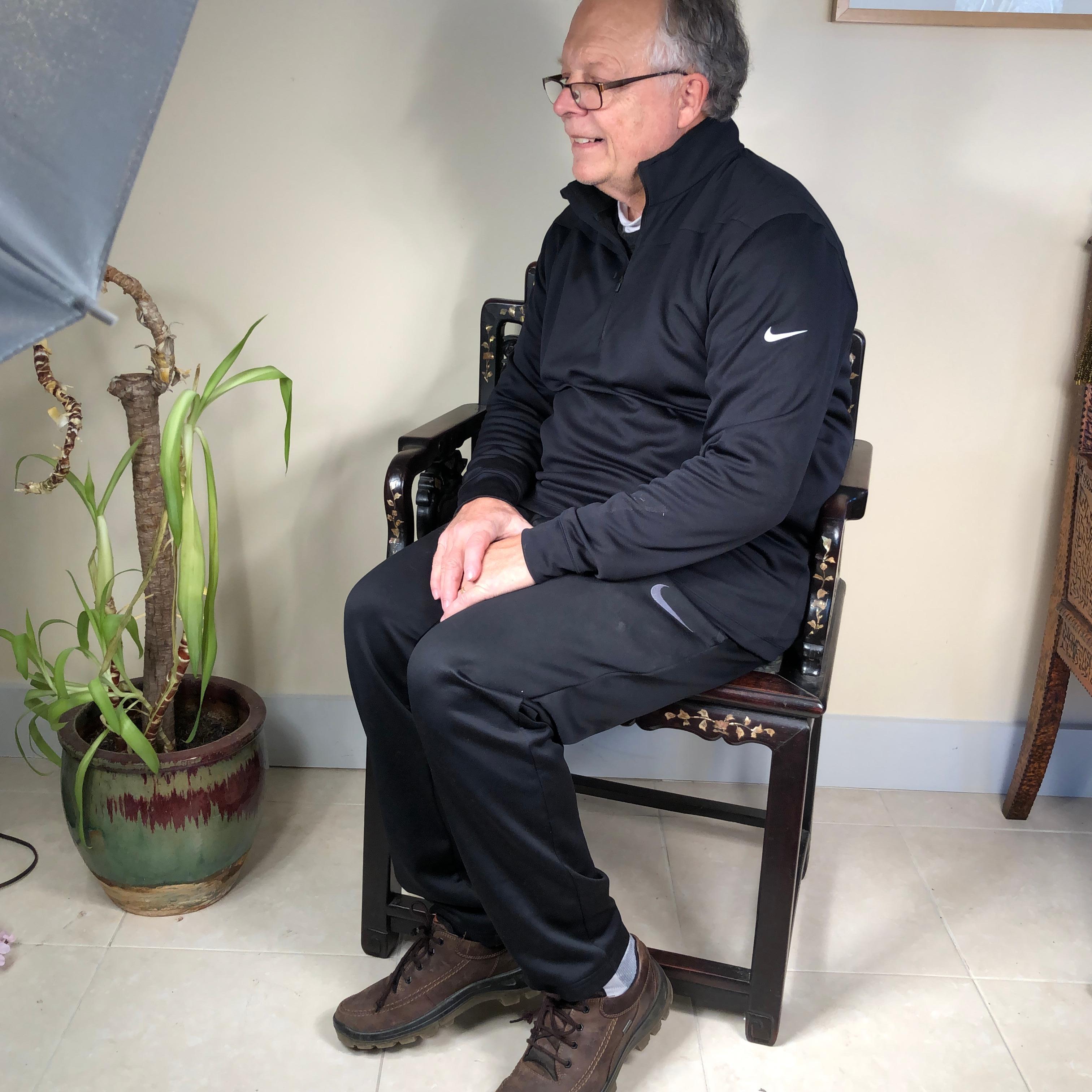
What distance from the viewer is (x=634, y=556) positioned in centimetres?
137

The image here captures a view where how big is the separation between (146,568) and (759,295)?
106 cm

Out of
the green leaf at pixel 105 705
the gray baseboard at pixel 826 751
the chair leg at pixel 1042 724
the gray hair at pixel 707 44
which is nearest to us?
the gray hair at pixel 707 44

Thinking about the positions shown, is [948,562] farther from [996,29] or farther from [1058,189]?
[996,29]

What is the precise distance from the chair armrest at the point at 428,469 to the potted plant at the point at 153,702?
0.21 m

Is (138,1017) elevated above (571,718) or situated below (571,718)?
below

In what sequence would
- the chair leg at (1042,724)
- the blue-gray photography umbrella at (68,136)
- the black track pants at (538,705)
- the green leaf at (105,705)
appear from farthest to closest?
the chair leg at (1042,724), the green leaf at (105,705), the black track pants at (538,705), the blue-gray photography umbrella at (68,136)

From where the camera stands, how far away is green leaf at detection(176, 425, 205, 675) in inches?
61.3

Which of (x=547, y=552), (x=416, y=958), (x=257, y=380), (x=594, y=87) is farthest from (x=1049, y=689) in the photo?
(x=257, y=380)

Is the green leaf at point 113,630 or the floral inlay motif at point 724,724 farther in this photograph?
the green leaf at point 113,630

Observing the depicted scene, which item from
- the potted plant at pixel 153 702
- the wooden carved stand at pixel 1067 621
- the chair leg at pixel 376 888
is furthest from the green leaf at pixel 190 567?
the wooden carved stand at pixel 1067 621

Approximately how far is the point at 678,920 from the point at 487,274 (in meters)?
1.23

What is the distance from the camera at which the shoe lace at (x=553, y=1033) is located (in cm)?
135

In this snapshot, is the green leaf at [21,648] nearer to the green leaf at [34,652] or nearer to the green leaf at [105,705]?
the green leaf at [34,652]

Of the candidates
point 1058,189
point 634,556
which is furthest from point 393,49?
point 1058,189
